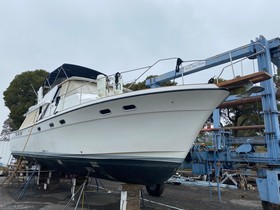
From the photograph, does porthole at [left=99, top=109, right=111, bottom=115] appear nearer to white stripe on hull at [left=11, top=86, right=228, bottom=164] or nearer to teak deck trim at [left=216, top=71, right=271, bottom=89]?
white stripe on hull at [left=11, top=86, right=228, bottom=164]

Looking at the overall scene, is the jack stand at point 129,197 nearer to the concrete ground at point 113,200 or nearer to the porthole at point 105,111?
the concrete ground at point 113,200

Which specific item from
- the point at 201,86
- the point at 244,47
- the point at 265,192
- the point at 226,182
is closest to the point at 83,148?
the point at 201,86

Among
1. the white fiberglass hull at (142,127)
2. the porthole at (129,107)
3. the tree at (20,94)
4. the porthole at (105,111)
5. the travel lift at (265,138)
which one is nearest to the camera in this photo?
the white fiberglass hull at (142,127)

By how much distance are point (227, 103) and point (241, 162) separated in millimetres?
2487

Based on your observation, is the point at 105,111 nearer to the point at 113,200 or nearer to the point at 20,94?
the point at 113,200

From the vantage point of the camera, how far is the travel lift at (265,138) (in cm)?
511

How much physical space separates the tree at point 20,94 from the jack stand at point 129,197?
52.2ft

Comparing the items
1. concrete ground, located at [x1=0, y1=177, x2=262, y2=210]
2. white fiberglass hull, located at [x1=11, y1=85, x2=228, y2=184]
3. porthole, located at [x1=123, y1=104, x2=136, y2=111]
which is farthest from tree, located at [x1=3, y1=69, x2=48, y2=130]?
porthole, located at [x1=123, y1=104, x2=136, y2=111]

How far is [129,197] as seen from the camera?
482cm

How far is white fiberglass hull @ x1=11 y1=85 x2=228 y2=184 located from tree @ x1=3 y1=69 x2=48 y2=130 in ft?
49.9

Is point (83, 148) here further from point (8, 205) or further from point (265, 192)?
point (265, 192)

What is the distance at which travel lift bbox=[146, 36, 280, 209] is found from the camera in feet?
16.8

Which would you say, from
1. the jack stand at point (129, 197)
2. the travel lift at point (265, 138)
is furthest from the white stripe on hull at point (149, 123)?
the jack stand at point (129, 197)

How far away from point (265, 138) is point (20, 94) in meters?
18.3
